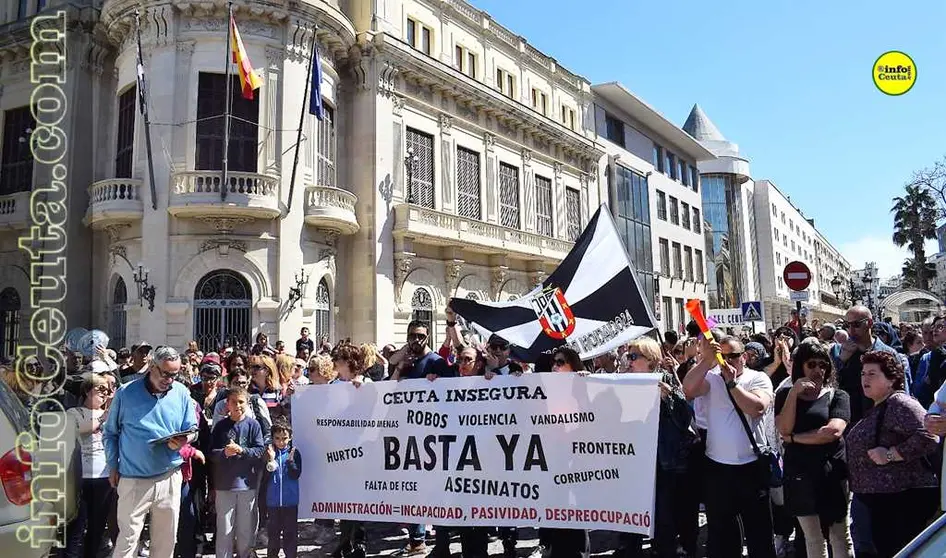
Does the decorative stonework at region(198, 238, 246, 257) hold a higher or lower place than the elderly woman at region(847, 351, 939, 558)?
higher

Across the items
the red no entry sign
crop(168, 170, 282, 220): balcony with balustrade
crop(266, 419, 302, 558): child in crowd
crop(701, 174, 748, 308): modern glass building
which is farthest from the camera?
crop(701, 174, 748, 308): modern glass building

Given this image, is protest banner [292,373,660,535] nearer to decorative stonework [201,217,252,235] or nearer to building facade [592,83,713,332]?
decorative stonework [201,217,252,235]

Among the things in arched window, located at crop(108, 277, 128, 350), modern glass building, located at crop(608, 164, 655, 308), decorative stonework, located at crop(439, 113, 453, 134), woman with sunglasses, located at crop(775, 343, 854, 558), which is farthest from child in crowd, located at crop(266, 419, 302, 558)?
modern glass building, located at crop(608, 164, 655, 308)

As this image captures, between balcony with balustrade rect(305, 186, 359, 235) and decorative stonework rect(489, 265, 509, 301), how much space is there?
6.89 meters

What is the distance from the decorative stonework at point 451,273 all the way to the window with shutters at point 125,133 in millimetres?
10060

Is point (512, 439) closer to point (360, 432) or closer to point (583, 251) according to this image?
point (360, 432)

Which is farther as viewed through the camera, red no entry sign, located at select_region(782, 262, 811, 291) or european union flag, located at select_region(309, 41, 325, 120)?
european union flag, located at select_region(309, 41, 325, 120)

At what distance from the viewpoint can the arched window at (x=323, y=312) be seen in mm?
18281

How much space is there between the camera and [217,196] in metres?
16.1

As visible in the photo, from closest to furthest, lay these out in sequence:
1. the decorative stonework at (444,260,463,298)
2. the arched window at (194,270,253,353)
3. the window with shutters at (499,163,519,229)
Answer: the arched window at (194,270,253,353) < the decorative stonework at (444,260,463,298) < the window with shutters at (499,163,519,229)

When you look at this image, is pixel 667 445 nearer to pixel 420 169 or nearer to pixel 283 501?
pixel 283 501

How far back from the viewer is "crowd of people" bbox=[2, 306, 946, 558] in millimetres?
4309

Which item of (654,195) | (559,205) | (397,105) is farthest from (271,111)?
(654,195)

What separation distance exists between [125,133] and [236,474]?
15.9m
